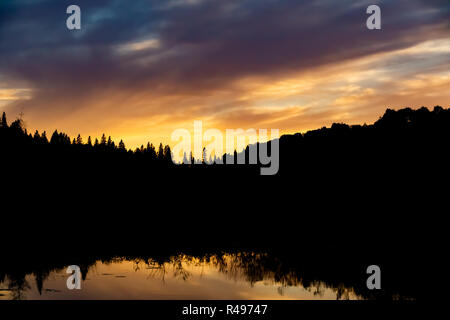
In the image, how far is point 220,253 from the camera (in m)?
29.5

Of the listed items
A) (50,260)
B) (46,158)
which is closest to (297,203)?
(50,260)

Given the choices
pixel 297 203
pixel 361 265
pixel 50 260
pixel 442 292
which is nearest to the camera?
pixel 442 292

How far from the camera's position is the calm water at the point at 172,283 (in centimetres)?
1941

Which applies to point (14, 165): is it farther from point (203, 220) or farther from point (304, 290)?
point (304, 290)

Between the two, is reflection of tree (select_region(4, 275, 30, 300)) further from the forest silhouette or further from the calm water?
the forest silhouette

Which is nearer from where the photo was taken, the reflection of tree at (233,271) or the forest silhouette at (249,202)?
the reflection of tree at (233,271)

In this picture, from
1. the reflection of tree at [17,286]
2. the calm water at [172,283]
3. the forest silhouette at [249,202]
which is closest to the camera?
the reflection of tree at [17,286]

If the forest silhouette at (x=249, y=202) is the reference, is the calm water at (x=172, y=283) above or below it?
below

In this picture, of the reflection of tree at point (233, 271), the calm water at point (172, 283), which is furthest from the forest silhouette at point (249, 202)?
the calm water at point (172, 283)

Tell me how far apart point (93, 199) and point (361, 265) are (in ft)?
106

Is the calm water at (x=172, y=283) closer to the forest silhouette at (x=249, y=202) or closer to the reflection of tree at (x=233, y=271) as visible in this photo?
the reflection of tree at (x=233, y=271)

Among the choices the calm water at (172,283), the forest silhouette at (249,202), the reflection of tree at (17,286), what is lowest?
the calm water at (172,283)

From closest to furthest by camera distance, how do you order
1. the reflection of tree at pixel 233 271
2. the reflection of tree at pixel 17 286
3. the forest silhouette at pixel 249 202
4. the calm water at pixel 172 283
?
the reflection of tree at pixel 17 286, the calm water at pixel 172 283, the reflection of tree at pixel 233 271, the forest silhouette at pixel 249 202
